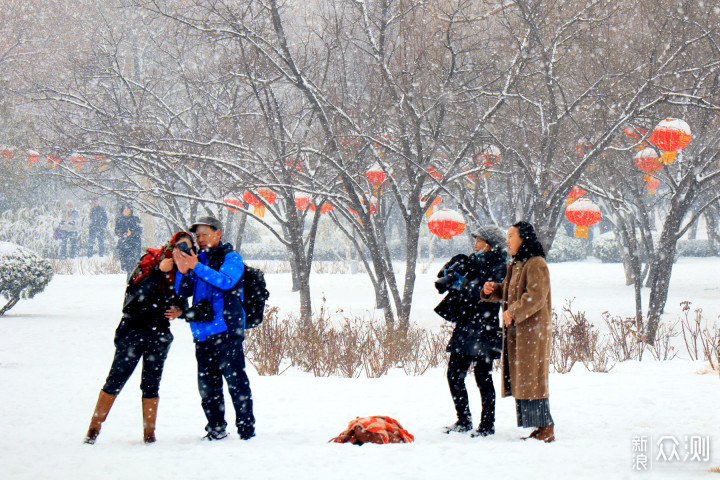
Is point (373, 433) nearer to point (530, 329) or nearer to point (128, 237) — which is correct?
point (530, 329)

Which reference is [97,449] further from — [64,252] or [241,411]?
[64,252]

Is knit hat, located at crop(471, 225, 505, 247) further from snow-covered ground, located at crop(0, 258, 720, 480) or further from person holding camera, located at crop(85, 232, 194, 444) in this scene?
person holding camera, located at crop(85, 232, 194, 444)

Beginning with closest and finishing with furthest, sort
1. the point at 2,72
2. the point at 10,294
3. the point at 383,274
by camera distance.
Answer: the point at 383,274, the point at 10,294, the point at 2,72

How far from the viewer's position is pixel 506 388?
13.8 feet

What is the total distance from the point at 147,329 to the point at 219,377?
1.88ft

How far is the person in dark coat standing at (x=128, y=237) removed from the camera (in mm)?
15875

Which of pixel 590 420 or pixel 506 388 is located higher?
pixel 506 388

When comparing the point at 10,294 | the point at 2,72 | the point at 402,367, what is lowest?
the point at 402,367

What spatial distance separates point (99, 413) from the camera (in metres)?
3.91

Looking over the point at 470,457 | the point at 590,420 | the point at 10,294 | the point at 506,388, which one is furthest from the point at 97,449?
the point at 10,294

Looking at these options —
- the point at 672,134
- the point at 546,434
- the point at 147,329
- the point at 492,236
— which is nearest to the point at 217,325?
the point at 147,329

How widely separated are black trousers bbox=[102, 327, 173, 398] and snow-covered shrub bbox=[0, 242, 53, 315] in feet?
25.1

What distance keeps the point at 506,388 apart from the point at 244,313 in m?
1.87

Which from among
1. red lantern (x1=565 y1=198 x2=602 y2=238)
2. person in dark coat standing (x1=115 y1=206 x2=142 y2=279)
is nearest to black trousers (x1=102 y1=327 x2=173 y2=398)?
red lantern (x1=565 y1=198 x2=602 y2=238)
